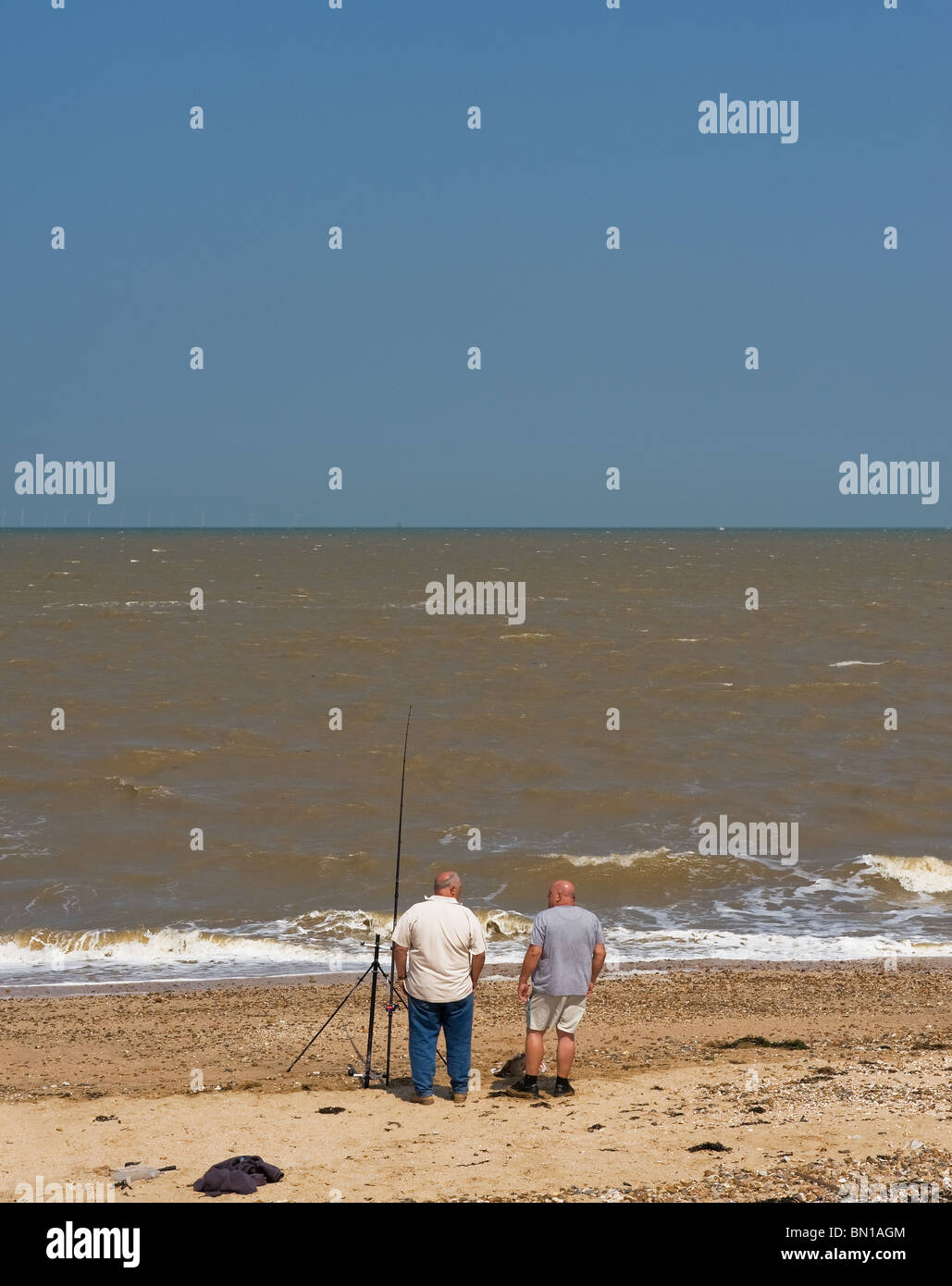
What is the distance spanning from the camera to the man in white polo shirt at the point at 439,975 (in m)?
7.92

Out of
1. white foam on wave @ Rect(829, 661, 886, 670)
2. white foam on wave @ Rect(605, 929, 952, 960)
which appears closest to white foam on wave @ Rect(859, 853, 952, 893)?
white foam on wave @ Rect(605, 929, 952, 960)

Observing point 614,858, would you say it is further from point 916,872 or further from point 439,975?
point 439,975

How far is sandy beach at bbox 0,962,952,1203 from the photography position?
639 cm

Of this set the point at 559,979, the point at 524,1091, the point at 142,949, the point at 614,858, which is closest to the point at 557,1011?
the point at 559,979

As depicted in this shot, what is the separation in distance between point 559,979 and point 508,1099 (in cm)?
77

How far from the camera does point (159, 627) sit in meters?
45.1

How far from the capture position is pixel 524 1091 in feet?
26.5

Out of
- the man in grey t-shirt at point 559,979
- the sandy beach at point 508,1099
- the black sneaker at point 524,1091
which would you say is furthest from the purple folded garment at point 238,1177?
the man in grey t-shirt at point 559,979

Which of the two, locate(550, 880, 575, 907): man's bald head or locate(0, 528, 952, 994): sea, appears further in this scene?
locate(0, 528, 952, 994): sea

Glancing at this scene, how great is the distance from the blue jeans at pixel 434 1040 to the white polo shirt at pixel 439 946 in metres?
0.08

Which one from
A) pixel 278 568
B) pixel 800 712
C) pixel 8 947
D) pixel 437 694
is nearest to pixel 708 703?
pixel 800 712

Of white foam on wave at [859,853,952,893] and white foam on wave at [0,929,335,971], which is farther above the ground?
white foam on wave at [859,853,952,893]

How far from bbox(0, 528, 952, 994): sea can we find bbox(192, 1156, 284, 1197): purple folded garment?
240 inches

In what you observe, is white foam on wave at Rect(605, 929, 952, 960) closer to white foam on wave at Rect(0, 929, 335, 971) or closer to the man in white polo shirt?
white foam on wave at Rect(0, 929, 335, 971)
